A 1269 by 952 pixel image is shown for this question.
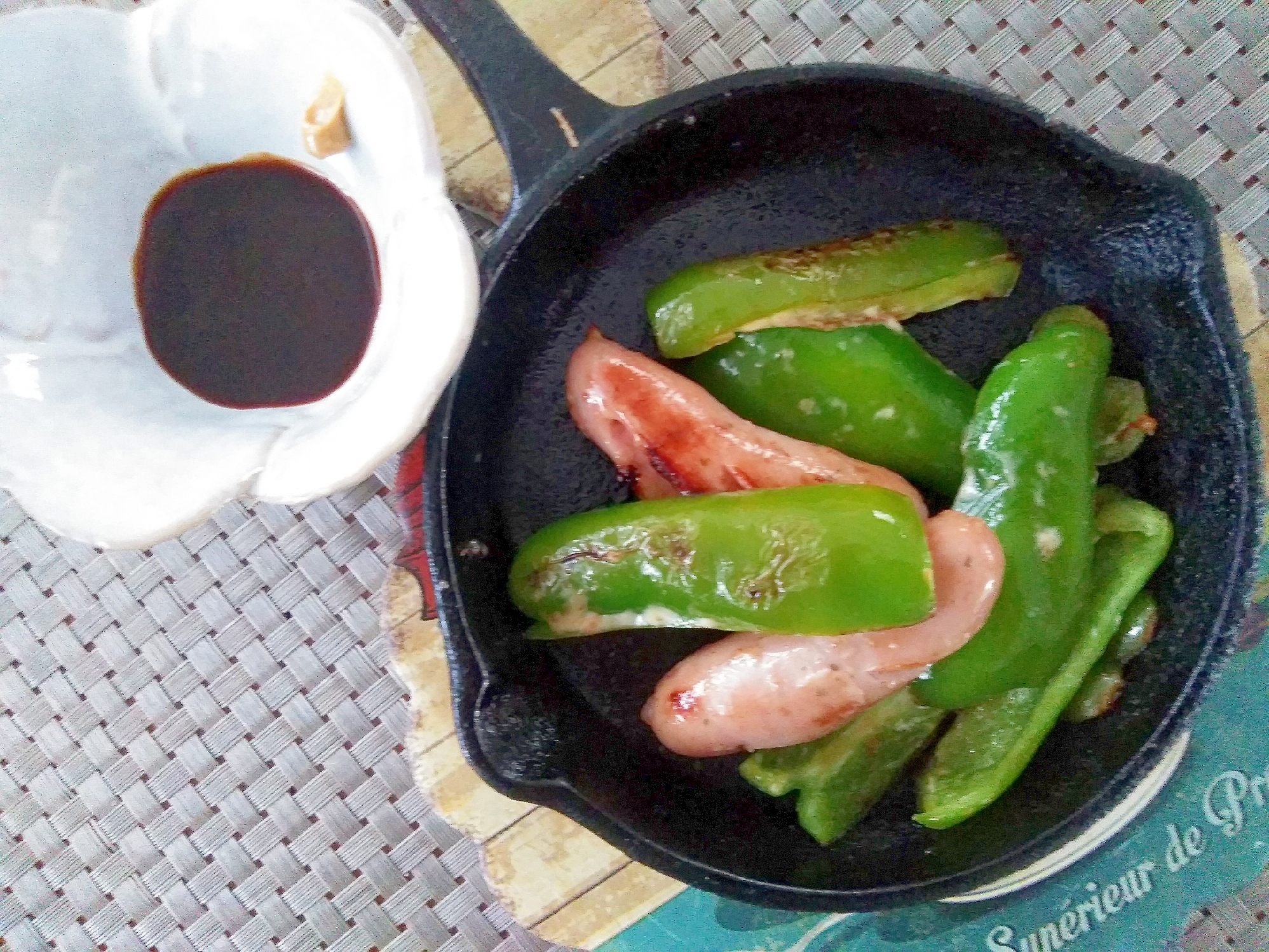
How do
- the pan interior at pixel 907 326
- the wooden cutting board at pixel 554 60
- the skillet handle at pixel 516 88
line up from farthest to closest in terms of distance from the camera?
the wooden cutting board at pixel 554 60 < the pan interior at pixel 907 326 < the skillet handle at pixel 516 88

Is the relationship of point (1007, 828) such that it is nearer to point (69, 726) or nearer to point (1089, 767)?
point (1089, 767)

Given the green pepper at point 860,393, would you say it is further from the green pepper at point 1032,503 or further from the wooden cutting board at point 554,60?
the wooden cutting board at point 554,60

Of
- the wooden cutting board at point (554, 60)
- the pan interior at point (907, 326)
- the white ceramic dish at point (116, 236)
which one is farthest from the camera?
the wooden cutting board at point (554, 60)

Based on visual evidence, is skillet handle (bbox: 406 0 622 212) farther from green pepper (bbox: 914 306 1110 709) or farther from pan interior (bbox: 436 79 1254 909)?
green pepper (bbox: 914 306 1110 709)

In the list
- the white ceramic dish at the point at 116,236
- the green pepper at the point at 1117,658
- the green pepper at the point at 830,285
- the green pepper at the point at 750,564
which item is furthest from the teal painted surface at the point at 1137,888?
the white ceramic dish at the point at 116,236

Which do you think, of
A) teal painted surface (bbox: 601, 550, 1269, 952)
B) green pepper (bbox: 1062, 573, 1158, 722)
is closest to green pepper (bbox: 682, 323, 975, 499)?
green pepper (bbox: 1062, 573, 1158, 722)

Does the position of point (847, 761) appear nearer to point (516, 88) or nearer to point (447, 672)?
point (447, 672)
